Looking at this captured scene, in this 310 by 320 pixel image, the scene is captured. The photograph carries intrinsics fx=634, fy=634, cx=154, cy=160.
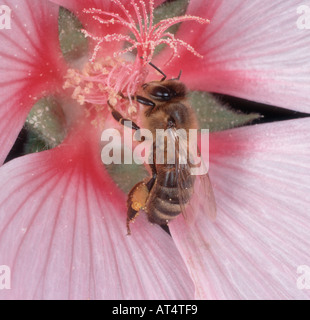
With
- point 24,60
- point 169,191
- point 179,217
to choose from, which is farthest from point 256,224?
point 24,60

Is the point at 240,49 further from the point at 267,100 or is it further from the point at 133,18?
the point at 133,18

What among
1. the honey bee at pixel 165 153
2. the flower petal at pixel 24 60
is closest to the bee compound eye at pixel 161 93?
the honey bee at pixel 165 153

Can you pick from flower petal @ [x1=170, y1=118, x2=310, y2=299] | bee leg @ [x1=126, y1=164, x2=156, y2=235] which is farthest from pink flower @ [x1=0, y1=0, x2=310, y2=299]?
bee leg @ [x1=126, y1=164, x2=156, y2=235]

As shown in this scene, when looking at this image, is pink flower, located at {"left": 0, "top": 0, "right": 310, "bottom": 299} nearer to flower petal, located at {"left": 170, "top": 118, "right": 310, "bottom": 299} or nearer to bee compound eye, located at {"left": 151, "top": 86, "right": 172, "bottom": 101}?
flower petal, located at {"left": 170, "top": 118, "right": 310, "bottom": 299}

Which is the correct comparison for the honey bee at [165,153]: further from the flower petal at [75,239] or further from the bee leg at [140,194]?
the flower petal at [75,239]

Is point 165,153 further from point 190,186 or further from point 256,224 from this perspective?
point 256,224

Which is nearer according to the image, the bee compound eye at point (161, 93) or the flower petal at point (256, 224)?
the bee compound eye at point (161, 93)
